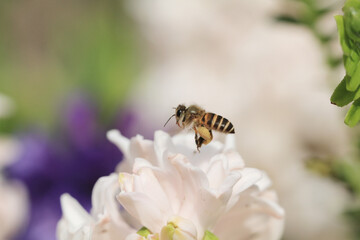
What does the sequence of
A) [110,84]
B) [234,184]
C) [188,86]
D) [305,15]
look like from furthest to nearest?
[110,84]
[188,86]
[305,15]
[234,184]

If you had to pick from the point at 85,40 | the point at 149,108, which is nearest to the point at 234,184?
the point at 149,108

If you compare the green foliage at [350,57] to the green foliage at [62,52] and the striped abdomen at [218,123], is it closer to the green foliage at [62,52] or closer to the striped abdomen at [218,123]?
the striped abdomen at [218,123]

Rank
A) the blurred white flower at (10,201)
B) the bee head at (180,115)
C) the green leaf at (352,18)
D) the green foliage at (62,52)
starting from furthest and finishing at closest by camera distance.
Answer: the green foliage at (62,52) → the blurred white flower at (10,201) → the bee head at (180,115) → the green leaf at (352,18)

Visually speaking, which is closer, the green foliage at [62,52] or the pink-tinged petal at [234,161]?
the pink-tinged petal at [234,161]

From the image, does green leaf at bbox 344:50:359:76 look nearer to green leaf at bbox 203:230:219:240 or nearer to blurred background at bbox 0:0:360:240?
green leaf at bbox 203:230:219:240

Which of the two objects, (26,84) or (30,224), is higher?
(26,84)

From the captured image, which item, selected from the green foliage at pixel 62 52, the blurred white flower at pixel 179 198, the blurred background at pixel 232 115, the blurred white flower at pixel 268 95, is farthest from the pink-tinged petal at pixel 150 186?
the green foliage at pixel 62 52

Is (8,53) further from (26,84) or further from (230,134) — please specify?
(230,134)
